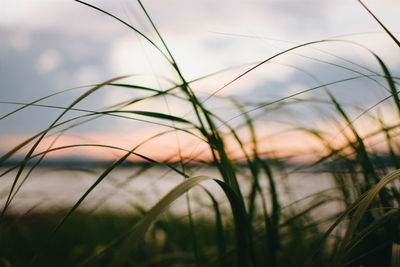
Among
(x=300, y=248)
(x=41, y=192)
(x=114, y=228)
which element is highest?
(x=41, y=192)

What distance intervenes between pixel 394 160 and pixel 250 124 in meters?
0.26

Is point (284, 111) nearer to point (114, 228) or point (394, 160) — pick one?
point (394, 160)

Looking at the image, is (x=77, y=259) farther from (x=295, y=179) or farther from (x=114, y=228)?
(x=295, y=179)

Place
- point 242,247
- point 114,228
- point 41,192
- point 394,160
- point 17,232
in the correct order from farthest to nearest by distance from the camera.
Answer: point 114,228, point 17,232, point 41,192, point 394,160, point 242,247

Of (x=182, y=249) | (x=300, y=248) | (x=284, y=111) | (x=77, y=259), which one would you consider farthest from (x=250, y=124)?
(x=77, y=259)

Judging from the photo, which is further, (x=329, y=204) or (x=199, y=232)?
(x=199, y=232)

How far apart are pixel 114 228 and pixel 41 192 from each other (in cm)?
30

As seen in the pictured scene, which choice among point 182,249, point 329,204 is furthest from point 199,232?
point 329,204

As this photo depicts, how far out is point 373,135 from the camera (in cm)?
64

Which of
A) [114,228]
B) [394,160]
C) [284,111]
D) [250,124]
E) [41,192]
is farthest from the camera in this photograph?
[114,228]

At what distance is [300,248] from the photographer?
847 millimetres

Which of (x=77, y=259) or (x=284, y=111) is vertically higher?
(x=284, y=111)

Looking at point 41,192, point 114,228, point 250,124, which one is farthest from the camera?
point 114,228

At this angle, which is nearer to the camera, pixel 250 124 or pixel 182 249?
pixel 250 124
